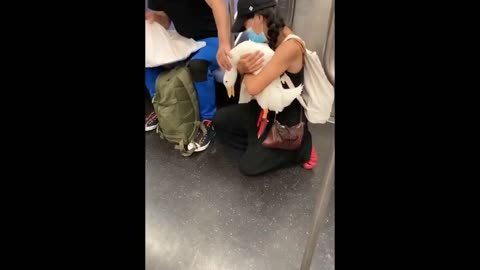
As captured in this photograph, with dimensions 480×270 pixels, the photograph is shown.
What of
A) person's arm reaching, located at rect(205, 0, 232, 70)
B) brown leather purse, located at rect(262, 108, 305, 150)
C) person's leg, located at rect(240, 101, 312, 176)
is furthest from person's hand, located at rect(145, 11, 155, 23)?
brown leather purse, located at rect(262, 108, 305, 150)

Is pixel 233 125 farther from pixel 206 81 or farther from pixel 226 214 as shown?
pixel 226 214

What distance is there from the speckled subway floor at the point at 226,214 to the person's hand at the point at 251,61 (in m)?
0.45

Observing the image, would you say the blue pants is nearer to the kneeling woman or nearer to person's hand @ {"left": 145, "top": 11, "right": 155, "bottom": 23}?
the kneeling woman

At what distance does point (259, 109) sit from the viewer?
144cm

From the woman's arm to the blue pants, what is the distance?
303 mm

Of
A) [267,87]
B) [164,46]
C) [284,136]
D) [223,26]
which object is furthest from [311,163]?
[164,46]

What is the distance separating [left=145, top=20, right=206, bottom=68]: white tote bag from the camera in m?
1.41

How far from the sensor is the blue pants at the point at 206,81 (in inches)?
57.0

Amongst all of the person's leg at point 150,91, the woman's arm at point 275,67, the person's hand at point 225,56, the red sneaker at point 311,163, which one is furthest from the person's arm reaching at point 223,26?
the red sneaker at point 311,163
